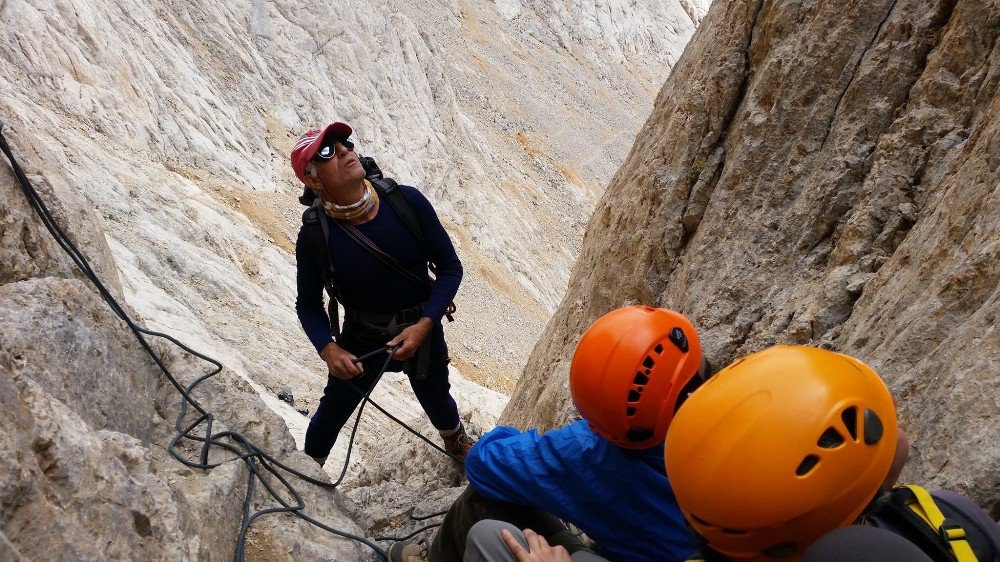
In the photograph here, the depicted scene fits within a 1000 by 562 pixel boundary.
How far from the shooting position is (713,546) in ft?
7.19

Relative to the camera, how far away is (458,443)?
5.59m

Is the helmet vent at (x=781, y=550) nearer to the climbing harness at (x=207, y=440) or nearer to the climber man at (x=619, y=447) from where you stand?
the climber man at (x=619, y=447)

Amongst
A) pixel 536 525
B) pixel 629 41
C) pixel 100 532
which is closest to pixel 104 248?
pixel 100 532

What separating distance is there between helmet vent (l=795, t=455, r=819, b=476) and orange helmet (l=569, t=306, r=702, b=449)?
93 centimetres

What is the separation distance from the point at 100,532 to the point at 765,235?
14.0ft

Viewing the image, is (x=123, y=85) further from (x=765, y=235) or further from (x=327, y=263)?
(x=765, y=235)

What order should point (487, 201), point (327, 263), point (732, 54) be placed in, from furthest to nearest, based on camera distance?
point (487, 201) < point (732, 54) < point (327, 263)

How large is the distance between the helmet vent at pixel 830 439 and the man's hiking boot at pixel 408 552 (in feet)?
9.38

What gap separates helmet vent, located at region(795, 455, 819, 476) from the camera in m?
1.98

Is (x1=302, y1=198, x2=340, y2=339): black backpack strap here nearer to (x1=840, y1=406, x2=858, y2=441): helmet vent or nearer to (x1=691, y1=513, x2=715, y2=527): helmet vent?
(x1=691, y1=513, x2=715, y2=527): helmet vent

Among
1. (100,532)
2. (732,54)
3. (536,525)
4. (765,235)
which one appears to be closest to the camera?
(100,532)

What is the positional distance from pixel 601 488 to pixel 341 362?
2185mm

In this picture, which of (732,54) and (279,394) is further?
(279,394)

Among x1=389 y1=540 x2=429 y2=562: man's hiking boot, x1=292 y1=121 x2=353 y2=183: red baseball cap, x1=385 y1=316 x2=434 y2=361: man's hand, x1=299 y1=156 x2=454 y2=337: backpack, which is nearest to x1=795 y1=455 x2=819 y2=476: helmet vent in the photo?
x1=389 y1=540 x2=429 y2=562: man's hiking boot
